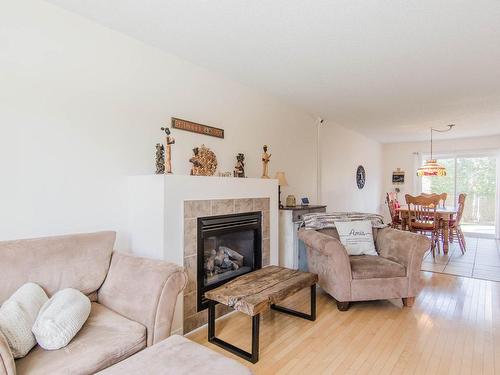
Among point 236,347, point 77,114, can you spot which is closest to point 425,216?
point 236,347

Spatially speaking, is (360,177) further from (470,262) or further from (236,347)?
(236,347)

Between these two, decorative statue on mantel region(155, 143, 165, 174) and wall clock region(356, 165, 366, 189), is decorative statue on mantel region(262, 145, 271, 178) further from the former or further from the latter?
wall clock region(356, 165, 366, 189)

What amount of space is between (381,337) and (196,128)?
226 centimetres

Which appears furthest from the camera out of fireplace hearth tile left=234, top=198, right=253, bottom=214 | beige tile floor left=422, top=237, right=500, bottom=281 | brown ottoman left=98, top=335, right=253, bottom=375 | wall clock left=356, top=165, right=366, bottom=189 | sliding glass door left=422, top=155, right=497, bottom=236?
sliding glass door left=422, top=155, right=497, bottom=236

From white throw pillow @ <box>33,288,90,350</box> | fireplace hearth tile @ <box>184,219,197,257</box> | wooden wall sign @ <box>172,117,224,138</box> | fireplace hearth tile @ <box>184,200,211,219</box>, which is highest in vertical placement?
wooden wall sign @ <box>172,117,224,138</box>

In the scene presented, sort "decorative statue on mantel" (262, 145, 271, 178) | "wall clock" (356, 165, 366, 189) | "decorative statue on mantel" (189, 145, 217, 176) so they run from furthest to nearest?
"wall clock" (356, 165, 366, 189) → "decorative statue on mantel" (262, 145, 271, 178) → "decorative statue on mantel" (189, 145, 217, 176)

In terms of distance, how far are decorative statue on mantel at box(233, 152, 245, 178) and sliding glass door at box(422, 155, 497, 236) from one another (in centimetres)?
587

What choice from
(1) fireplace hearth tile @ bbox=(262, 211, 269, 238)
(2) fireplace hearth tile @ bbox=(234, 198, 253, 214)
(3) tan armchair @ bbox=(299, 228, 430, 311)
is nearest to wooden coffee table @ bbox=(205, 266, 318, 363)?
(3) tan armchair @ bbox=(299, 228, 430, 311)

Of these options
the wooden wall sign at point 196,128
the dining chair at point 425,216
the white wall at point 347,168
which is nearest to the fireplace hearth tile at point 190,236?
the wooden wall sign at point 196,128

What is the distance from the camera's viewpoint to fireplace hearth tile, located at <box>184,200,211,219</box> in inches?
92.5

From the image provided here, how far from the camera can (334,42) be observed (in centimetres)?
238

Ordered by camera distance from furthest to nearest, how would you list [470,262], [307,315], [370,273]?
[470,262] → [370,273] → [307,315]

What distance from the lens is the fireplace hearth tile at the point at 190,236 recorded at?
2.35 m

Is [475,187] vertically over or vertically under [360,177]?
under
